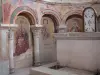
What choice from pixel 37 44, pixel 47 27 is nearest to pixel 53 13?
pixel 47 27

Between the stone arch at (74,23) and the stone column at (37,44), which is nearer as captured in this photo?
the stone column at (37,44)

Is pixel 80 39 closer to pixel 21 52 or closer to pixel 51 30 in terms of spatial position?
pixel 21 52

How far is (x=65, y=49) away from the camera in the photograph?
4652 millimetres

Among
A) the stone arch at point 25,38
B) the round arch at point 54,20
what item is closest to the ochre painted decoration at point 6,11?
the stone arch at point 25,38

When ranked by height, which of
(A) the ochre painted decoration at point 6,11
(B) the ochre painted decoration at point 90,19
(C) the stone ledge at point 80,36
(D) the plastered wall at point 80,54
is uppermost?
(A) the ochre painted decoration at point 6,11

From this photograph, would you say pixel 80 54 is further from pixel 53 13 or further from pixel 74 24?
pixel 74 24

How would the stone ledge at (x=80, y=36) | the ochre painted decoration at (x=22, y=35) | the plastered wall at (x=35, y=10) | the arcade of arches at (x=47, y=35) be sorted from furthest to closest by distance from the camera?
Result: the ochre painted decoration at (x=22, y=35), the plastered wall at (x=35, y=10), the arcade of arches at (x=47, y=35), the stone ledge at (x=80, y=36)

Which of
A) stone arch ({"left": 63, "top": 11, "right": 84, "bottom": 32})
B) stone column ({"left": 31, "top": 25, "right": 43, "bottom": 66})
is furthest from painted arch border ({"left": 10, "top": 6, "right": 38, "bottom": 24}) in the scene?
stone arch ({"left": 63, "top": 11, "right": 84, "bottom": 32})

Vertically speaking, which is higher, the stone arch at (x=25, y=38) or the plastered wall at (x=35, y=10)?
the plastered wall at (x=35, y=10)

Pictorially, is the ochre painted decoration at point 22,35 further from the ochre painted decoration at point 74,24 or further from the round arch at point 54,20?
the ochre painted decoration at point 74,24

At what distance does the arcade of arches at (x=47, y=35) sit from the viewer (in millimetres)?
4207

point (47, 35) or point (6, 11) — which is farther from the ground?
point (6, 11)

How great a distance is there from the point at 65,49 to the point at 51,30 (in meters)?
4.38

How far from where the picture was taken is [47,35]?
28.8ft
